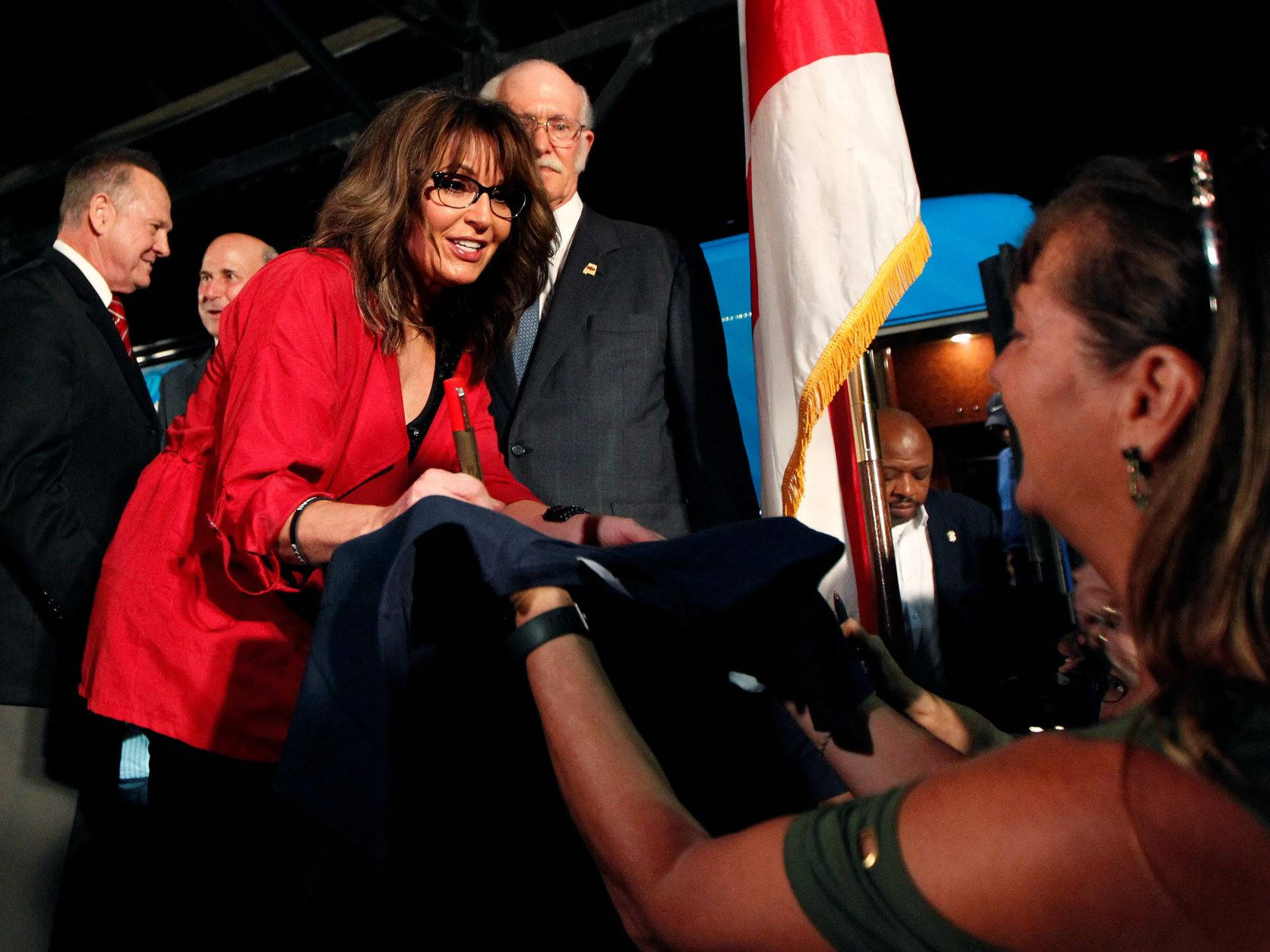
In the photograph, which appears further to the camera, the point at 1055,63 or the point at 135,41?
the point at 135,41

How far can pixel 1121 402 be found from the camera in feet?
2.86

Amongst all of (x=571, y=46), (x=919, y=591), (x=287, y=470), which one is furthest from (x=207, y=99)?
(x=287, y=470)

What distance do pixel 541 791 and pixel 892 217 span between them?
1329mm

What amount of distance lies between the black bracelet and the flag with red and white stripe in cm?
102

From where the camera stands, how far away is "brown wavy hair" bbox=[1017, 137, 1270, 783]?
0.73 meters

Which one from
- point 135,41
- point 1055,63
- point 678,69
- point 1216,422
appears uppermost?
point 135,41

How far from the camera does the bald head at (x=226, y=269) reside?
3.72 metres

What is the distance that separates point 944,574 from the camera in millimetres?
3578

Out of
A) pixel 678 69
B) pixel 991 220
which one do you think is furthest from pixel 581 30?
pixel 991 220


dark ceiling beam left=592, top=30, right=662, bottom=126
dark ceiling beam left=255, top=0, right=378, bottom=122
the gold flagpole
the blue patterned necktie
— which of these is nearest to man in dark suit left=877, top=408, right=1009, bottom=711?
the gold flagpole

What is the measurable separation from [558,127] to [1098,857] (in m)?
2.26

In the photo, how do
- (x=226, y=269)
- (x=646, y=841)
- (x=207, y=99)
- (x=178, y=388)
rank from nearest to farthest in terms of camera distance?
(x=646, y=841) → (x=178, y=388) → (x=226, y=269) → (x=207, y=99)

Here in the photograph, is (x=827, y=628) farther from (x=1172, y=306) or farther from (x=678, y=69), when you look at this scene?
(x=678, y=69)

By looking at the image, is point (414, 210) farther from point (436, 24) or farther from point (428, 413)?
point (436, 24)
